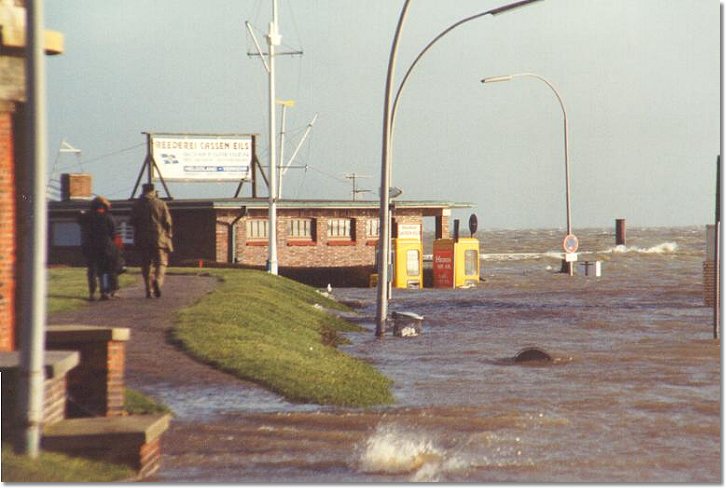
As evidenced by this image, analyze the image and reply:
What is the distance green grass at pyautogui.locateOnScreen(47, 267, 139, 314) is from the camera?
20673 millimetres

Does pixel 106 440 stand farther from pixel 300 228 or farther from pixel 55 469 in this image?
pixel 300 228

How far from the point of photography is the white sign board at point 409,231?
51062 mm

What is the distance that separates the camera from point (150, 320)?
19594mm

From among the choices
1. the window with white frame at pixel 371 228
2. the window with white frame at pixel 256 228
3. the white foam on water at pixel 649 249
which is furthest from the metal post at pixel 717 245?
the white foam on water at pixel 649 249

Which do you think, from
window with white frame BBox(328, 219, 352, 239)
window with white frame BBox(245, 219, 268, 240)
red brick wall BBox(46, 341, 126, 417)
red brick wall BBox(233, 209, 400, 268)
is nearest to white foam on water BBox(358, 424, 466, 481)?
red brick wall BBox(46, 341, 126, 417)

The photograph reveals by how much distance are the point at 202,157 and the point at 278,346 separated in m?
32.0

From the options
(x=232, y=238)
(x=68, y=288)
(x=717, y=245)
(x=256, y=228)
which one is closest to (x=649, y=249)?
(x=256, y=228)

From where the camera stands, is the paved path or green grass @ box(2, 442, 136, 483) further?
the paved path

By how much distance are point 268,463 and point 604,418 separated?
504cm

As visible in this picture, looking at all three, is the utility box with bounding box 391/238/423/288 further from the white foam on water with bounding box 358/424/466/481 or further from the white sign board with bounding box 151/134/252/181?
the white foam on water with bounding box 358/424/466/481

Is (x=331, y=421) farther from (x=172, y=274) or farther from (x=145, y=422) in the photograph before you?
(x=172, y=274)

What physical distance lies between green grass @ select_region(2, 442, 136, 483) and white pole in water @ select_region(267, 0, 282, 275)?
32219 millimetres

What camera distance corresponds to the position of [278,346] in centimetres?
1967

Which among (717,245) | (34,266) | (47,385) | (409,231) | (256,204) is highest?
(256,204)
